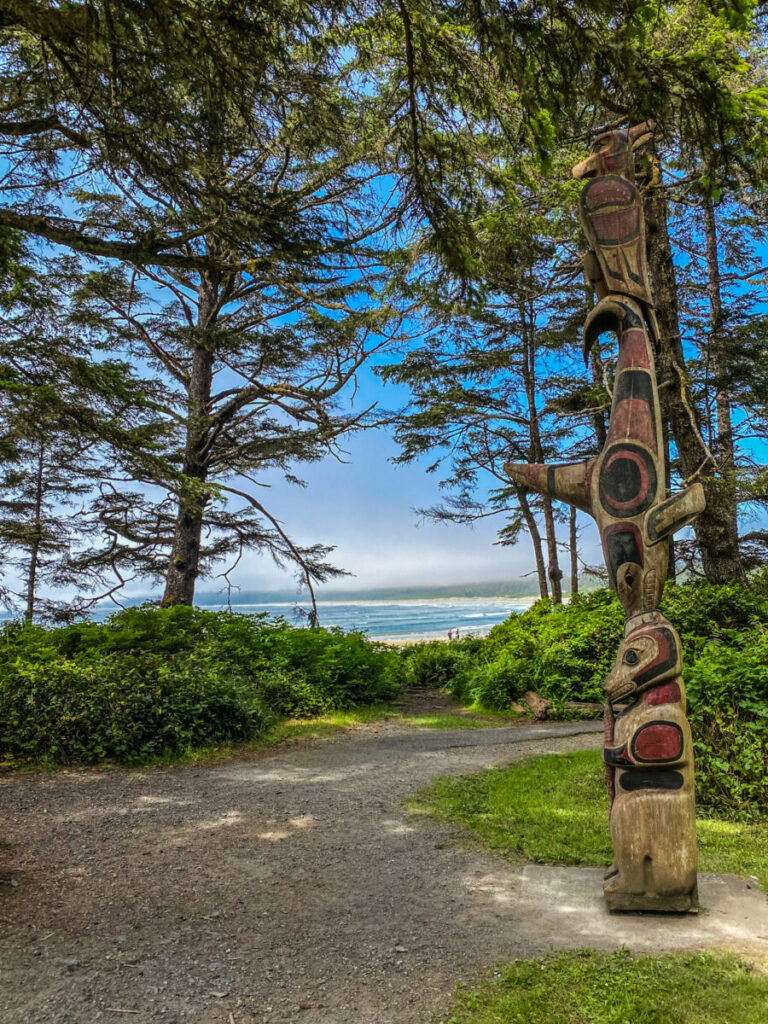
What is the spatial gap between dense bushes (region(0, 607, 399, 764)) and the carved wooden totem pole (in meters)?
5.47

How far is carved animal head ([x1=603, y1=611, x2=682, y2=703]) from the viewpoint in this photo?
11.3 feet

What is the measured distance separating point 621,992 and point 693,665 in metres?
3.88

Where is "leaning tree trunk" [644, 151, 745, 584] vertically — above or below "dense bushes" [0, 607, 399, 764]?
above

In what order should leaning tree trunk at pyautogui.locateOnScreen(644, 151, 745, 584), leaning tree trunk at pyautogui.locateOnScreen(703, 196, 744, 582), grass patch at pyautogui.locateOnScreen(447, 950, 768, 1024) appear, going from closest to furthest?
grass patch at pyautogui.locateOnScreen(447, 950, 768, 1024) < leaning tree trunk at pyautogui.locateOnScreen(644, 151, 745, 584) < leaning tree trunk at pyautogui.locateOnScreen(703, 196, 744, 582)

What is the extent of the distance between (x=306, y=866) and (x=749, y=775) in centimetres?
346

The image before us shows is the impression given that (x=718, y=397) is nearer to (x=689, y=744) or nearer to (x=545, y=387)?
(x=545, y=387)

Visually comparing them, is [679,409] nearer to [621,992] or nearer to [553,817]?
[553,817]

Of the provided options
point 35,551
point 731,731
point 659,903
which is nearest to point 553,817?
point 731,731

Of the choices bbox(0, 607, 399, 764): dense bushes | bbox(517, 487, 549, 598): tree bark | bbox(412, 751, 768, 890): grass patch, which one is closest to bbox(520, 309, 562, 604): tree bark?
bbox(517, 487, 549, 598): tree bark

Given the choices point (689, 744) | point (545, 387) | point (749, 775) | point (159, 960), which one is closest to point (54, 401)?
point (159, 960)

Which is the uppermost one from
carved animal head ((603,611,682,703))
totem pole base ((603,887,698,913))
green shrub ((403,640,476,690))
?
carved animal head ((603,611,682,703))

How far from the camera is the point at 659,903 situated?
328cm

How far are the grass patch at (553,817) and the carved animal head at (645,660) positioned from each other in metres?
1.42

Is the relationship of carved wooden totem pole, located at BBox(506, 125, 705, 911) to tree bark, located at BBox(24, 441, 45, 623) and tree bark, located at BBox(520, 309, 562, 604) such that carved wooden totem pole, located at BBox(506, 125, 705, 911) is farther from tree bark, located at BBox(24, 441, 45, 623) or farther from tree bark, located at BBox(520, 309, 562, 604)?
tree bark, located at BBox(24, 441, 45, 623)
